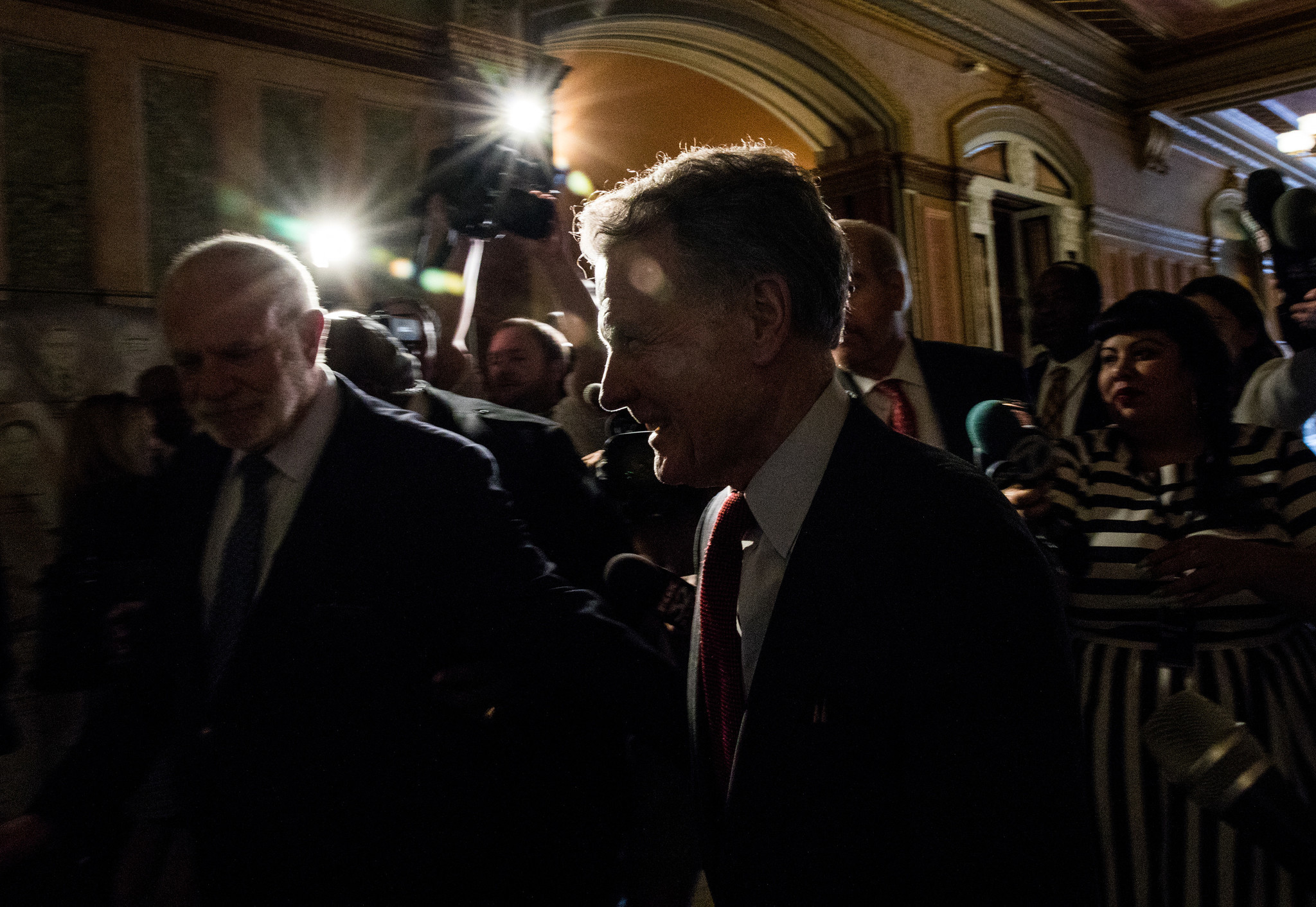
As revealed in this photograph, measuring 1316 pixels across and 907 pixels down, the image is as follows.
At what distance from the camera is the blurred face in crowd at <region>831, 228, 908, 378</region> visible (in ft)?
7.57

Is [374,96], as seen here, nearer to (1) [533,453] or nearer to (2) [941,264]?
(1) [533,453]

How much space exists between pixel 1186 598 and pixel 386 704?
1.39m

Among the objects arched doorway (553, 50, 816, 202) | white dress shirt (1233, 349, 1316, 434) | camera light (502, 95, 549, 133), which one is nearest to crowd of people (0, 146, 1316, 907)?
white dress shirt (1233, 349, 1316, 434)

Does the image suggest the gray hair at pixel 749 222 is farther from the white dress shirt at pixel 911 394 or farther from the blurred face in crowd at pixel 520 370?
the blurred face in crowd at pixel 520 370

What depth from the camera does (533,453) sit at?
2.21 m

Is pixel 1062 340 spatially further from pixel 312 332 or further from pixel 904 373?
pixel 312 332

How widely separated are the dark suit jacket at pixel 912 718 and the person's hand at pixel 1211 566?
3.10 feet

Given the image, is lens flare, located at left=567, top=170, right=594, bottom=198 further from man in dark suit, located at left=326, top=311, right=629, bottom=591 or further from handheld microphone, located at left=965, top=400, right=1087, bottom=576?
handheld microphone, located at left=965, top=400, right=1087, bottom=576

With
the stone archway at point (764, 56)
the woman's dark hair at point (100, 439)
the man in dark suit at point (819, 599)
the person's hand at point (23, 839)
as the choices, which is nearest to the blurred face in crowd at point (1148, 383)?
the man in dark suit at point (819, 599)

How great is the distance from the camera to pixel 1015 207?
8.95m

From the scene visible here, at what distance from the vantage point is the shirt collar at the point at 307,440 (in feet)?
5.20

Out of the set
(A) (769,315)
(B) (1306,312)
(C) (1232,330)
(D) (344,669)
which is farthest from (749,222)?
(C) (1232,330)

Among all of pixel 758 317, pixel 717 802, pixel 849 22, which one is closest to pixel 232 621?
pixel 717 802

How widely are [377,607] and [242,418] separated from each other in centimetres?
42
